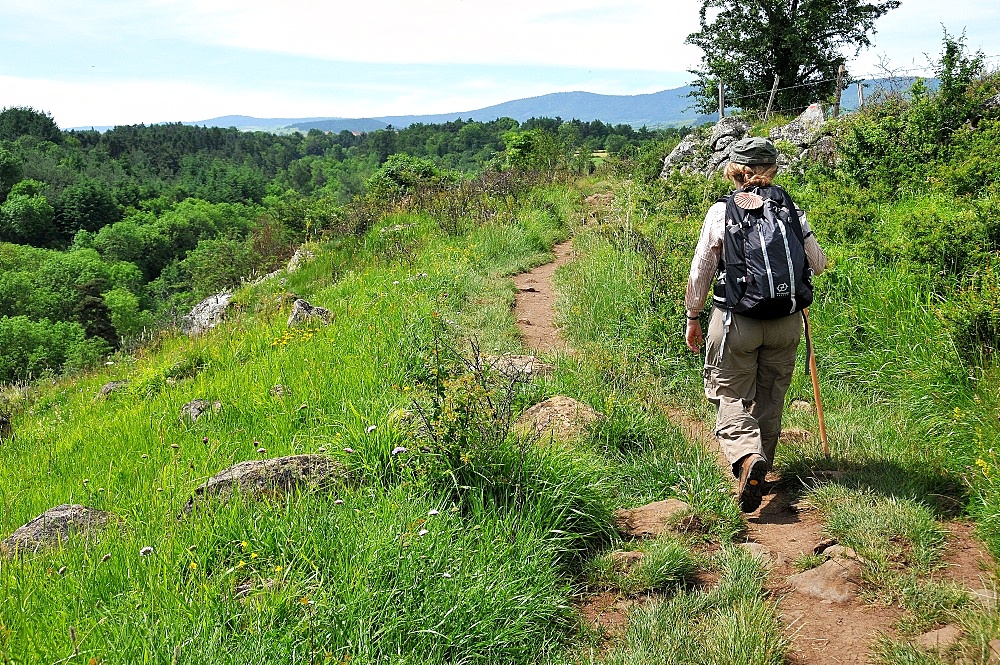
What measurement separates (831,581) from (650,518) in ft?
3.18

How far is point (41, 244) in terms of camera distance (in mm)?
91875

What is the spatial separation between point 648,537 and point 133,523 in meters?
2.43

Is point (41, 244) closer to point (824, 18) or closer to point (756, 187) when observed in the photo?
point (824, 18)

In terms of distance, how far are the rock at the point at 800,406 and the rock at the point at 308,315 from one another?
5.07 m

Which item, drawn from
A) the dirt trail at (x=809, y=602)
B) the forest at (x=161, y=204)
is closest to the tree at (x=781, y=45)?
the forest at (x=161, y=204)

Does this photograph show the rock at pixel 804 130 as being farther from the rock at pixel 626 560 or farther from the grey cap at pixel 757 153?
the rock at pixel 626 560

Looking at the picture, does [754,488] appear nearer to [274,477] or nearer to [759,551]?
[759,551]

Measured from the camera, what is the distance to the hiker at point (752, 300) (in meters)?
3.67

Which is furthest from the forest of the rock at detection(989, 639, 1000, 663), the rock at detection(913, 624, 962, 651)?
the rock at detection(989, 639, 1000, 663)

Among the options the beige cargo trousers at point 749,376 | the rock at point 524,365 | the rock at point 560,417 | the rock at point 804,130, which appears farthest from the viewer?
the rock at point 804,130

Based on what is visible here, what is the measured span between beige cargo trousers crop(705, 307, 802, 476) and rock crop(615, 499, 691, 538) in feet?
1.34

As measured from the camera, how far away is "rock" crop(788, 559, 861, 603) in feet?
9.91

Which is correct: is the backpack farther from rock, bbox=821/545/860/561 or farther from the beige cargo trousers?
rock, bbox=821/545/860/561

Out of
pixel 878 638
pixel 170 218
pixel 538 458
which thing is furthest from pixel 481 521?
pixel 170 218
